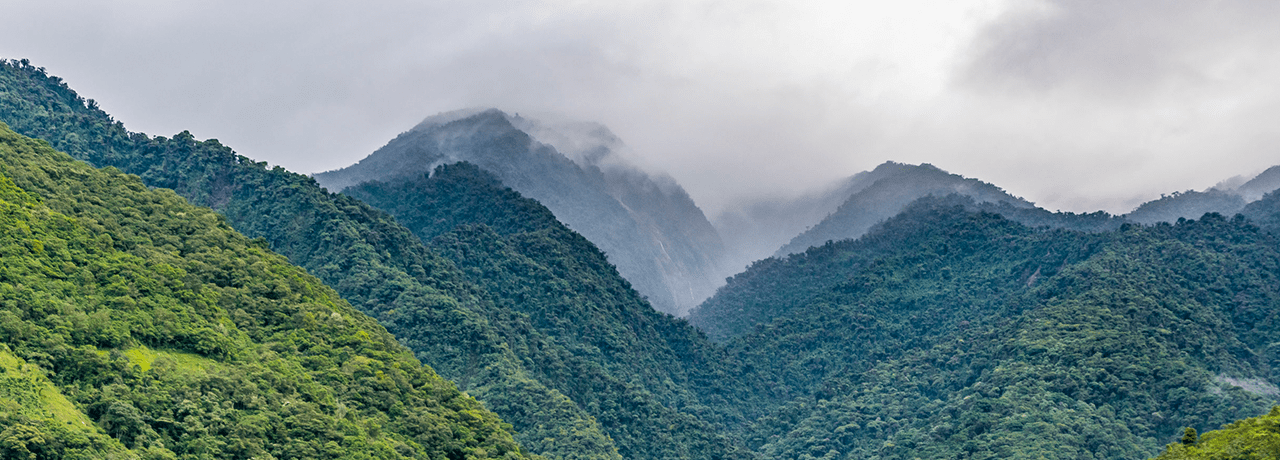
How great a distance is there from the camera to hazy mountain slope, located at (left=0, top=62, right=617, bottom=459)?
275 ft

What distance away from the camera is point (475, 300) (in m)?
97.1

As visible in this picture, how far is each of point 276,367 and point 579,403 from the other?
43.6 metres

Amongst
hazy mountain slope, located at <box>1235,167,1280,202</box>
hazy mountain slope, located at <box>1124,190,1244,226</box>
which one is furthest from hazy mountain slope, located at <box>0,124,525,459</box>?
hazy mountain slope, located at <box>1235,167,1280,202</box>

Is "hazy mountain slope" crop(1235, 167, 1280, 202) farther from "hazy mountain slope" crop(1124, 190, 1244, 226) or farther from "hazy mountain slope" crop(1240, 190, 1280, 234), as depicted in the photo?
"hazy mountain slope" crop(1240, 190, 1280, 234)

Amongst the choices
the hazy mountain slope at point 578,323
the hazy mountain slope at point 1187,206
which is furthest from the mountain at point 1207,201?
the hazy mountain slope at point 578,323

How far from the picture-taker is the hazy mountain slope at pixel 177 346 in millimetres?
40969

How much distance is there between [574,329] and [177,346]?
A: 203 feet

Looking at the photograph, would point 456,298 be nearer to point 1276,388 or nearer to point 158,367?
point 158,367

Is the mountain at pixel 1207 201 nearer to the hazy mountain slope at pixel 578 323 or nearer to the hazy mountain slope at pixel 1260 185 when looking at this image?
the hazy mountain slope at pixel 1260 185

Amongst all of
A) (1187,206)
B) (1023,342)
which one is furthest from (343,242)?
(1187,206)

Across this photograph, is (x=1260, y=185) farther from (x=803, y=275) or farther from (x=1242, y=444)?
(x=1242, y=444)

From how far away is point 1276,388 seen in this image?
91250 millimetres

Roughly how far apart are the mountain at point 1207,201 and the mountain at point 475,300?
82.0 meters

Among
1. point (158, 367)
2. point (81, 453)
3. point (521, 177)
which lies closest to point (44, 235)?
point (158, 367)
